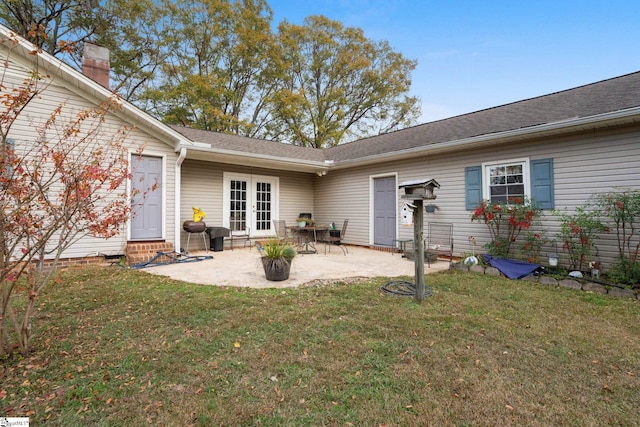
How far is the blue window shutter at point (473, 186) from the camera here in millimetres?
6539

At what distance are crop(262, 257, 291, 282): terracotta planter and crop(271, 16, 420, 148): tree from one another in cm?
1511

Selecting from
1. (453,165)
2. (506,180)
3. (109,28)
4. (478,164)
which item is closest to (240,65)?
(109,28)

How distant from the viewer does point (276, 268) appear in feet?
15.0

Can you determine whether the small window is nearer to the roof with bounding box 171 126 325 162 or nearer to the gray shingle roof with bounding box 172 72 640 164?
the gray shingle roof with bounding box 172 72 640 164

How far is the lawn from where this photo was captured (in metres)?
1.74

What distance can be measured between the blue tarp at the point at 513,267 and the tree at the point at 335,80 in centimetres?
1454

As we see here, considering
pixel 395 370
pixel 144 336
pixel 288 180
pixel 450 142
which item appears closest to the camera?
pixel 395 370

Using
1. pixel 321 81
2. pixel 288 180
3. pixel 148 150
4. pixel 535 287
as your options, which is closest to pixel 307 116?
pixel 321 81

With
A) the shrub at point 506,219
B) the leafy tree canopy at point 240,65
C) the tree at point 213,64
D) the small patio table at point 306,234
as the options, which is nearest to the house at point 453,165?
the shrub at point 506,219

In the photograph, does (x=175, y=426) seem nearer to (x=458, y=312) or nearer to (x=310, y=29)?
(x=458, y=312)

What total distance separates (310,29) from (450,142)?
52.3 feet

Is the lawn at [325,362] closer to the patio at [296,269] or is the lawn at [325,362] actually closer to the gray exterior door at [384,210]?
the patio at [296,269]

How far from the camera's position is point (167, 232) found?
683 centimetres

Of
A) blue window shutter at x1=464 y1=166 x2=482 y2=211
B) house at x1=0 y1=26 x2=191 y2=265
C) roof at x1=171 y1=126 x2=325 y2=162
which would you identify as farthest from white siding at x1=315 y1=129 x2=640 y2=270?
house at x1=0 y1=26 x2=191 y2=265
